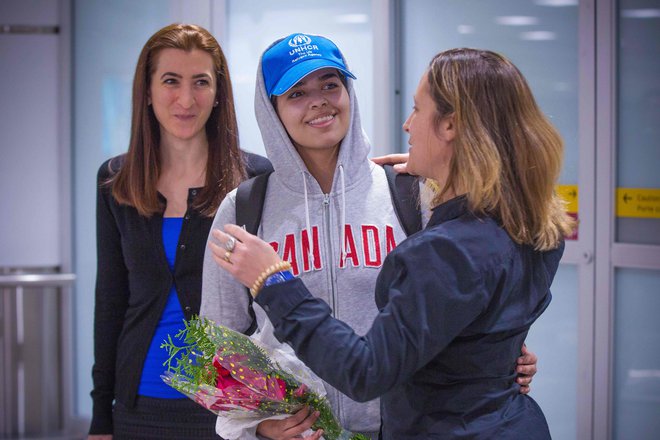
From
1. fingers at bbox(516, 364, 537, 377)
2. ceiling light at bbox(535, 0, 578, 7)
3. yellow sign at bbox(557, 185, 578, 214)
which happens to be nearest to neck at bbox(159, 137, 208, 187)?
fingers at bbox(516, 364, 537, 377)

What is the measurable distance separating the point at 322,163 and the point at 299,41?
29cm

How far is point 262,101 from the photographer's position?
2012mm

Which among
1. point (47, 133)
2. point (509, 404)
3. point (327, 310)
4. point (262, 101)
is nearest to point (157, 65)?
point (262, 101)

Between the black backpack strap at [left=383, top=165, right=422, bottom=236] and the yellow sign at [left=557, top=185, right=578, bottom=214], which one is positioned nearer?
the black backpack strap at [left=383, top=165, right=422, bottom=236]

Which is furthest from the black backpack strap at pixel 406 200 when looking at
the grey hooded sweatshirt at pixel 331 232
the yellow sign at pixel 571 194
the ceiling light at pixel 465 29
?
the ceiling light at pixel 465 29

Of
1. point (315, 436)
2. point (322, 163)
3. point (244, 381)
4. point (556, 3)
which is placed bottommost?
point (315, 436)

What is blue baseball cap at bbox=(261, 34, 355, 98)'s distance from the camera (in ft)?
6.25

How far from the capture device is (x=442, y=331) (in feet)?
4.68

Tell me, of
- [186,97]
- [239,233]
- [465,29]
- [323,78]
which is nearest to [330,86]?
[323,78]

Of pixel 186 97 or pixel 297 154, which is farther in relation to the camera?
pixel 186 97

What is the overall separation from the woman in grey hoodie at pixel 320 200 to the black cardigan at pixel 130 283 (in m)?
0.39

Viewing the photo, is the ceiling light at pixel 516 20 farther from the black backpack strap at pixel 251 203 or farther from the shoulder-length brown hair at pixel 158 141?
the black backpack strap at pixel 251 203

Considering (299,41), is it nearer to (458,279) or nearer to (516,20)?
(458,279)

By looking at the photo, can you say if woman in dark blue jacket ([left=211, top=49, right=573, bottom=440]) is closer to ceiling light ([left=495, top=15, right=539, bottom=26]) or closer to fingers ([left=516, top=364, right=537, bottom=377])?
fingers ([left=516, top=364, right=537, bottom=377])
